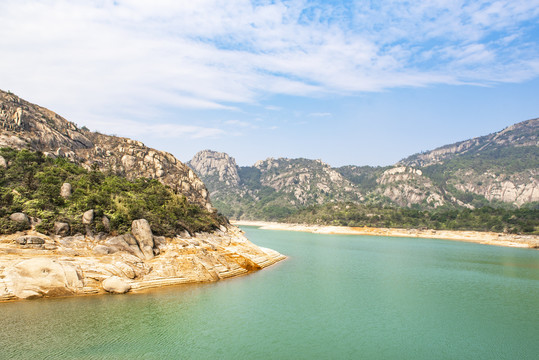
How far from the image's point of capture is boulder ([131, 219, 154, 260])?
3250cm

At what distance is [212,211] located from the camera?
58.6m

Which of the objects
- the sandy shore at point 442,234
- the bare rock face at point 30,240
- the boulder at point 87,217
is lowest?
the sandy shore at point 442,234

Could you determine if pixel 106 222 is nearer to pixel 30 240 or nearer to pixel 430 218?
pixel 30 240

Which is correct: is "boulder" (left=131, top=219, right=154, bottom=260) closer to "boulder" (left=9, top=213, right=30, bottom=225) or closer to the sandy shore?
"boulder" (left=9, top=213, right=30, bottom=225)

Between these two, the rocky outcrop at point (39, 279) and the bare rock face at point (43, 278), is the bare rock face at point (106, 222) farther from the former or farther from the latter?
the bare rock face at point (43, 278)

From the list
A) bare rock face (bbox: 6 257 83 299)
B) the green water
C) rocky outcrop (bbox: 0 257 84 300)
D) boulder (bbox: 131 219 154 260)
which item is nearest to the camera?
the green water

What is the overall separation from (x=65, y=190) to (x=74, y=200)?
1.96 m

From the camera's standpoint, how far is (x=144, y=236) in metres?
33.4

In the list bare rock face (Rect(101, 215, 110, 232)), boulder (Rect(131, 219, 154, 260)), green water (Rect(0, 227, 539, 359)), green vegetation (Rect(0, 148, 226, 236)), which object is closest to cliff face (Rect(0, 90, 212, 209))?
green vegetation (Rect(0, 148, 226, 236))

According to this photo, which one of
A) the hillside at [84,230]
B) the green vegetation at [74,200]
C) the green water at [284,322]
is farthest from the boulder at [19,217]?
the green water at [284,322]

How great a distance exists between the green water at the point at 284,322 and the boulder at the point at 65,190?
1390 centimetres

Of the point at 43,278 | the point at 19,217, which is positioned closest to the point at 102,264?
the point at 43,278

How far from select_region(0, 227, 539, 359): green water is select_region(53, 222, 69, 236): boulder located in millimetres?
7388

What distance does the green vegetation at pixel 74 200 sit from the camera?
31125 millimetres
